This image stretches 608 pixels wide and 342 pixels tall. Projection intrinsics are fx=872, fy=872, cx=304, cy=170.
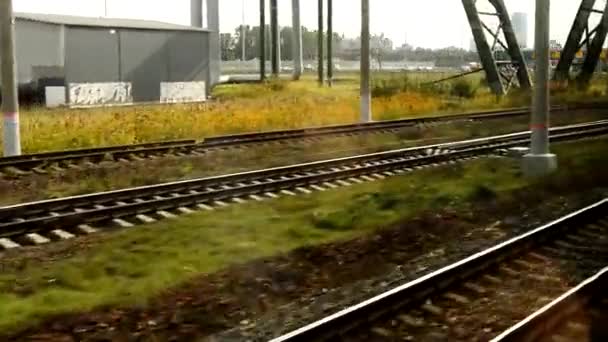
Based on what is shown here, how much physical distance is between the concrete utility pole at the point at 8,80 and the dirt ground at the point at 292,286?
9227 mm

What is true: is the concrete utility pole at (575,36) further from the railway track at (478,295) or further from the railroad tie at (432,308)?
the railroad tie at (432,308)

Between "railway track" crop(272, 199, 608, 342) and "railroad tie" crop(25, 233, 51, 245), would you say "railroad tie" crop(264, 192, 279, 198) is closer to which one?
"railroad tie" crop(25, 233, 51, 245)

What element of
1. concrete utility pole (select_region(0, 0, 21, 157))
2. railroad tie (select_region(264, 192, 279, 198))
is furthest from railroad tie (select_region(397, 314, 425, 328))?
concrete utility pole (select_region(0, 0, 21, 157))

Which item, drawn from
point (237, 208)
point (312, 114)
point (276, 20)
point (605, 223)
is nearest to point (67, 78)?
point (312, 114)

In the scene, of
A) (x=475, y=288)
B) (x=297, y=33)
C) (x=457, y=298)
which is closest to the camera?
(x=457, y=298)

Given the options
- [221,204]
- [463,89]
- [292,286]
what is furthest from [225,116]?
[463,89]

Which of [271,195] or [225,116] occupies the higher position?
[225,116]

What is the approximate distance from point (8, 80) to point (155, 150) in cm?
320

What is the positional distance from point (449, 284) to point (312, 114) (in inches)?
876

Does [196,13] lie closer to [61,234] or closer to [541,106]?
[541,106]

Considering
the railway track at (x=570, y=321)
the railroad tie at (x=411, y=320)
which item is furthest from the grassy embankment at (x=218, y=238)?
the railway track at (x=570, y=321)

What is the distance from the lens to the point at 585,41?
152 ft

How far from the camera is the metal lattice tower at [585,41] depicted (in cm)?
4484

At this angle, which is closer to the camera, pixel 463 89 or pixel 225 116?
pixel 225 116
